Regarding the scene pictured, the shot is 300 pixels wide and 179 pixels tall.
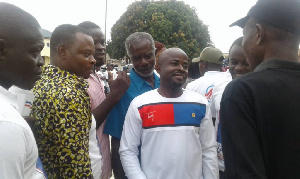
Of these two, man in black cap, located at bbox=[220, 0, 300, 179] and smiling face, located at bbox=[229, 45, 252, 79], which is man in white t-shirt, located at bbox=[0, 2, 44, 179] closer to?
man in black cap, located at bbox=[220, 0, 300, 179]

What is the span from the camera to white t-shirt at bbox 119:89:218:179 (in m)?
2.26

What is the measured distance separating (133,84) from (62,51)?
86 centimetres

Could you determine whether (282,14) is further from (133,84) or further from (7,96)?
(133,84)

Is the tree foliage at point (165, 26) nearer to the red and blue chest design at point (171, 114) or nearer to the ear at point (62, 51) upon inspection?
the red and blue chest design at point (171, 114)

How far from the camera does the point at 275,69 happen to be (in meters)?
1.37

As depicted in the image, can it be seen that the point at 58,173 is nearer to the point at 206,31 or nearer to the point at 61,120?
the point at 61,120

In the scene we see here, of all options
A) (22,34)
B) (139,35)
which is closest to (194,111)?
(139,35)

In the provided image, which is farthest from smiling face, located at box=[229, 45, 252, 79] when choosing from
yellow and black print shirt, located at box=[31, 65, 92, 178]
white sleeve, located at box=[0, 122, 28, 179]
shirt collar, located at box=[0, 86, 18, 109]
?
white sleeve, located at box=[0, 122, 28, 179]

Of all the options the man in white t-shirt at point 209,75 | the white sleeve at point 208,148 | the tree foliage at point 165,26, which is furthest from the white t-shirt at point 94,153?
the tree foliage at point 165,26

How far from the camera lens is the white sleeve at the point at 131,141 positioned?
234 cm

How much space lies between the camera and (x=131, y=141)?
239 centimetres

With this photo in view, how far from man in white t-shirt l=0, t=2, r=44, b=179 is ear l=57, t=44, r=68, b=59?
602 millimetres

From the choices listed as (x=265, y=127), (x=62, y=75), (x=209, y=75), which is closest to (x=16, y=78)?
(x=62, y=75)

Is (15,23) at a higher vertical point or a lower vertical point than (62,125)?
higher
